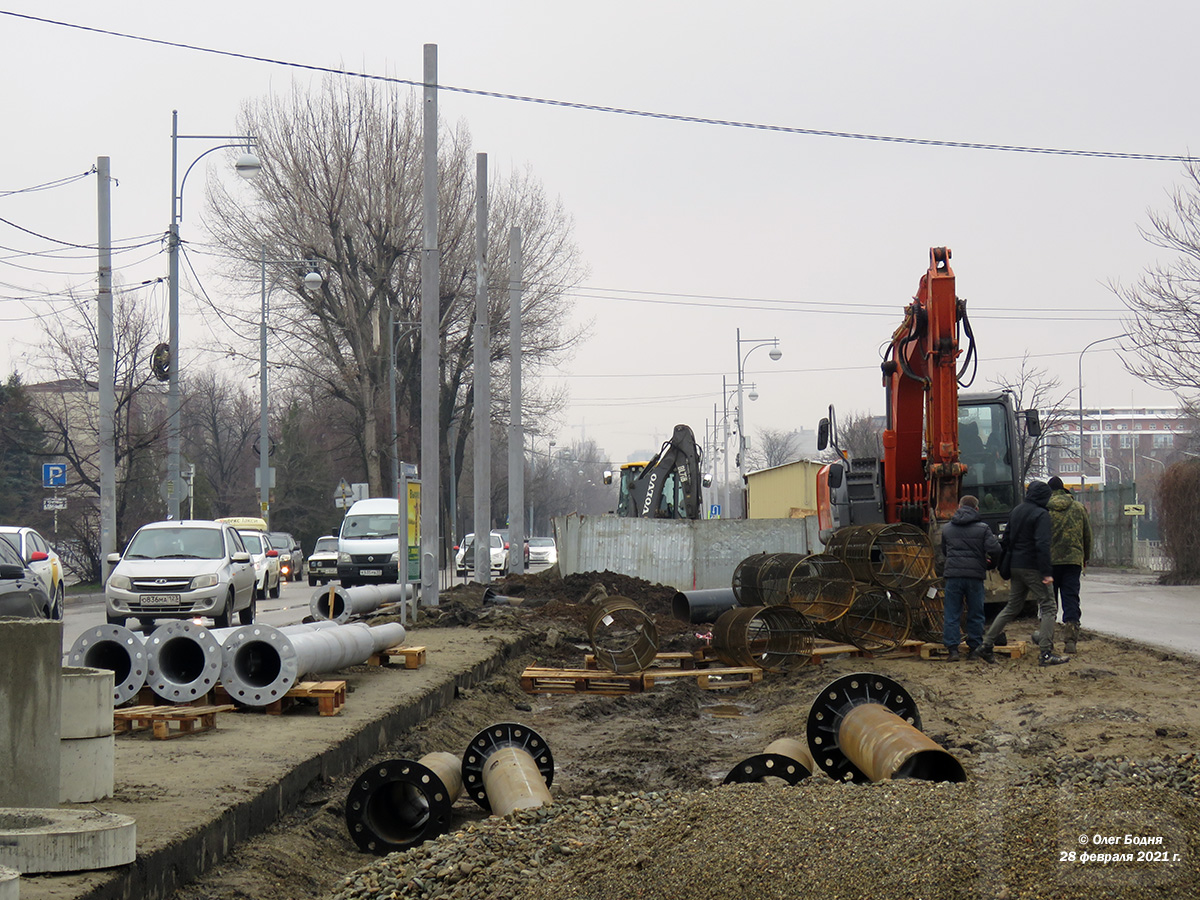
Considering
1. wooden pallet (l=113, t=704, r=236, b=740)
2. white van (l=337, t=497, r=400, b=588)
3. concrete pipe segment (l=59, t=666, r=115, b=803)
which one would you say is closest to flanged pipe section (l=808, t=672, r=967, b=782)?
concrete pipe segment (l=59, t=666, r=115, b=803)

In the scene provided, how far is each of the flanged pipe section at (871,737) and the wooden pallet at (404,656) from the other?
5.95 m

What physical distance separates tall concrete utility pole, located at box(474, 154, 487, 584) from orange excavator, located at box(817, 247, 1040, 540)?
7.30m

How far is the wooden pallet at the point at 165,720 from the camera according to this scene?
7.86 metres

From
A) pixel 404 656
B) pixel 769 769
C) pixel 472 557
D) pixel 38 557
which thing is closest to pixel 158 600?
pixel 38 557

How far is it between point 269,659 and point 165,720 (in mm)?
1523

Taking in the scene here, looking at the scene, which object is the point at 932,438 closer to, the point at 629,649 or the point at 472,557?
the point at 629,649

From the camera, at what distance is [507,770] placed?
6.65m

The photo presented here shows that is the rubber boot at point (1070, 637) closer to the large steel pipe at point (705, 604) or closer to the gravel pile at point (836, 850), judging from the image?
the large steel pipe at point (705, 604)

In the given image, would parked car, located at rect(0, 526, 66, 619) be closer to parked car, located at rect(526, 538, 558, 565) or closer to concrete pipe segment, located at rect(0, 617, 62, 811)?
concrete pipe segment, located at rect(0, 617, 62, 811)

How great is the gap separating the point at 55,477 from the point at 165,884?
25.0m

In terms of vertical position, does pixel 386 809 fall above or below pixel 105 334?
below

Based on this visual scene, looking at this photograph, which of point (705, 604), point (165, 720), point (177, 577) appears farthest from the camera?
point (177, 577)

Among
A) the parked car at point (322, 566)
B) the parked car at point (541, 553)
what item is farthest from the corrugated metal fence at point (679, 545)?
Answer: the parked car at point (541, 553)

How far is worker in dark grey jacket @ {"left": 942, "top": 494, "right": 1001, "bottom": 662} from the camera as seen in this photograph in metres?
13.2
